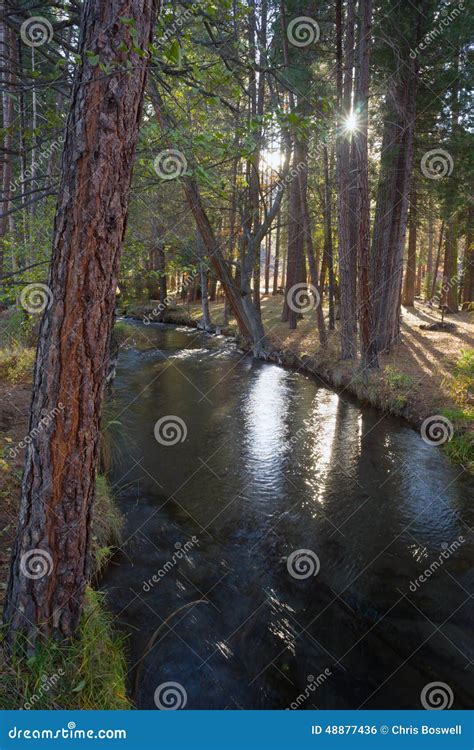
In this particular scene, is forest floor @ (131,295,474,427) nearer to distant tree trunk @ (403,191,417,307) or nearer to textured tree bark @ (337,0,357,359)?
textured tree bark @ (337,0,357,359)

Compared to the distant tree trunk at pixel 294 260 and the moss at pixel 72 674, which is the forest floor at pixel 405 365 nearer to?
the distant tree trunk at pixel 294 260

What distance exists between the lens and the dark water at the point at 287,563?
13.2ft

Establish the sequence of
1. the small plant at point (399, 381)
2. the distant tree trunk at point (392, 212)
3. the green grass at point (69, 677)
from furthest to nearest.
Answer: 1. the distant tree trunk at point (392, 212)
2. the small plant at point (399, 381)
3. the green grass at point (69, 677)

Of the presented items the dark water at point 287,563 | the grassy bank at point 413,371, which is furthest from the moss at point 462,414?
the dark water at point 287,563

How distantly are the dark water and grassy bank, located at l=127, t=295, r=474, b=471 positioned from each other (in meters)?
0.52

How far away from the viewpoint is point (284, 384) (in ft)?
43.3

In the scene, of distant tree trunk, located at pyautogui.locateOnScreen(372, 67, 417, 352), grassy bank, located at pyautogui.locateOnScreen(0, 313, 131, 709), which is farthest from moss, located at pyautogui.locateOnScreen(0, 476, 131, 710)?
distant tree trunk, located at pyautogui.locateOnScreen(372, 67, 417, 352)

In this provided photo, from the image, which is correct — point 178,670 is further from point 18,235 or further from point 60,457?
point 18,235

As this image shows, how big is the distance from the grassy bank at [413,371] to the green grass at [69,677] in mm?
6085

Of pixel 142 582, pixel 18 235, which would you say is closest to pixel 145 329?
pixel 18 235

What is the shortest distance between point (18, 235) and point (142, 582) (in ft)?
34.7

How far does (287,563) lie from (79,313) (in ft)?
14.1

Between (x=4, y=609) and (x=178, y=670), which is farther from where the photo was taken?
(x=178, y=670)

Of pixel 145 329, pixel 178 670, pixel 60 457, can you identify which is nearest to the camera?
pixel 60 457
